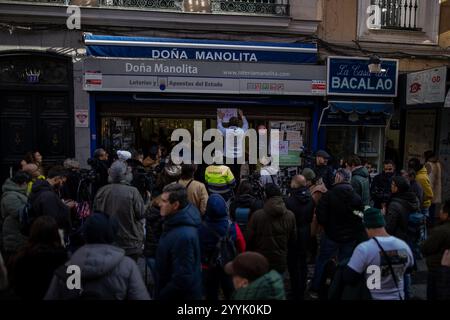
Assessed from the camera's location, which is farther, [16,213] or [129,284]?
[16,213]

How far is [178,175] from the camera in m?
5.96

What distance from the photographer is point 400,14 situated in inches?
414

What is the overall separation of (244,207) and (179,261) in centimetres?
194

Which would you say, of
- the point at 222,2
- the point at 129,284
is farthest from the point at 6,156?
the point at 129,284

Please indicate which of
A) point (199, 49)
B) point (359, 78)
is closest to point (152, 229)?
point (199, 49)

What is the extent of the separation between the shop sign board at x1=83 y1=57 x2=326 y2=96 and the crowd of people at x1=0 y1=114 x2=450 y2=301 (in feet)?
7.10

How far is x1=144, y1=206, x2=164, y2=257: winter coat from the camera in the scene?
474 cm

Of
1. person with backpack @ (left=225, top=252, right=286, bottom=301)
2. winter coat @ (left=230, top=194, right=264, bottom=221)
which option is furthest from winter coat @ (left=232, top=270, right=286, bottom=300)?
winter coat @ (left=230, top=194, right=264, bottom=221)

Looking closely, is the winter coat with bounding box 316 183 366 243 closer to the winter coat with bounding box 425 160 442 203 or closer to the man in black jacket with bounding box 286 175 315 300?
the man in black jacket with bounding box 286 175 315 300

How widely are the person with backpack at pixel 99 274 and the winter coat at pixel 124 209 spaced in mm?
1712

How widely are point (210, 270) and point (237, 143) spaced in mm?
4668

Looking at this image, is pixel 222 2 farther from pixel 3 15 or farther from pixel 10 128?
pixel 10 128
